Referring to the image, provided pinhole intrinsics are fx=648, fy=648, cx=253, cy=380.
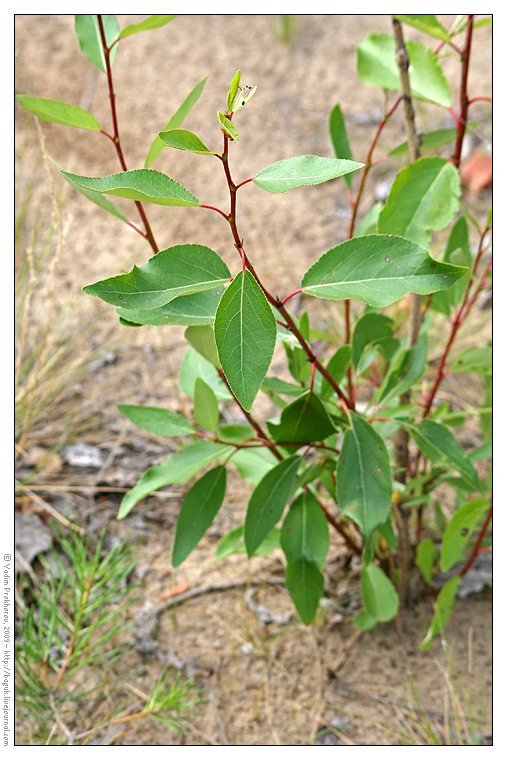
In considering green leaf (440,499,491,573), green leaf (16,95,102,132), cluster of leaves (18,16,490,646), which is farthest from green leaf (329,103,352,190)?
green leaf (440,499,491,573)

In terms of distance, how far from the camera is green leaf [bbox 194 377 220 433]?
1.08 m

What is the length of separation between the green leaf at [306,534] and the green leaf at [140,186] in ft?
2.14

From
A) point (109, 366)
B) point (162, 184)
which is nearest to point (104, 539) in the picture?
point (109, 366)

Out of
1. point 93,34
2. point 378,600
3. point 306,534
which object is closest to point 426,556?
point 378,600

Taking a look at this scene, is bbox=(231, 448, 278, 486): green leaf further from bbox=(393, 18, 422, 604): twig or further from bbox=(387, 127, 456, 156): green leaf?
bbox=(387, 127, 456, 156): green leaf

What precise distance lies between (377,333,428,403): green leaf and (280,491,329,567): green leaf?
25cm

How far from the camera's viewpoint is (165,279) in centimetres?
80

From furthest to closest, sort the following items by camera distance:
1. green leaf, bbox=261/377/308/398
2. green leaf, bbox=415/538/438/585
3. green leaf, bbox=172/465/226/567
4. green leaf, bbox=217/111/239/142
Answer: green leaf, bbox=415/538/438/585, green leaf, bbox=172/465/226/567, green leaf, bbox=261/377/308/398, green leaf, bbox=217/111/239/142

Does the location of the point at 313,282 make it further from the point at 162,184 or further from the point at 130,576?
the point at 130,576

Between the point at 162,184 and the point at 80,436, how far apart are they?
4.33 feet

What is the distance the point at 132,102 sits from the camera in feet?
10.0

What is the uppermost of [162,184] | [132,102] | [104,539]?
[132,102]

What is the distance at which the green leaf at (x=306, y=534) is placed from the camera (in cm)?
119

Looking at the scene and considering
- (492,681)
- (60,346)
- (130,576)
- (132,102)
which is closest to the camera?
(492,681)
